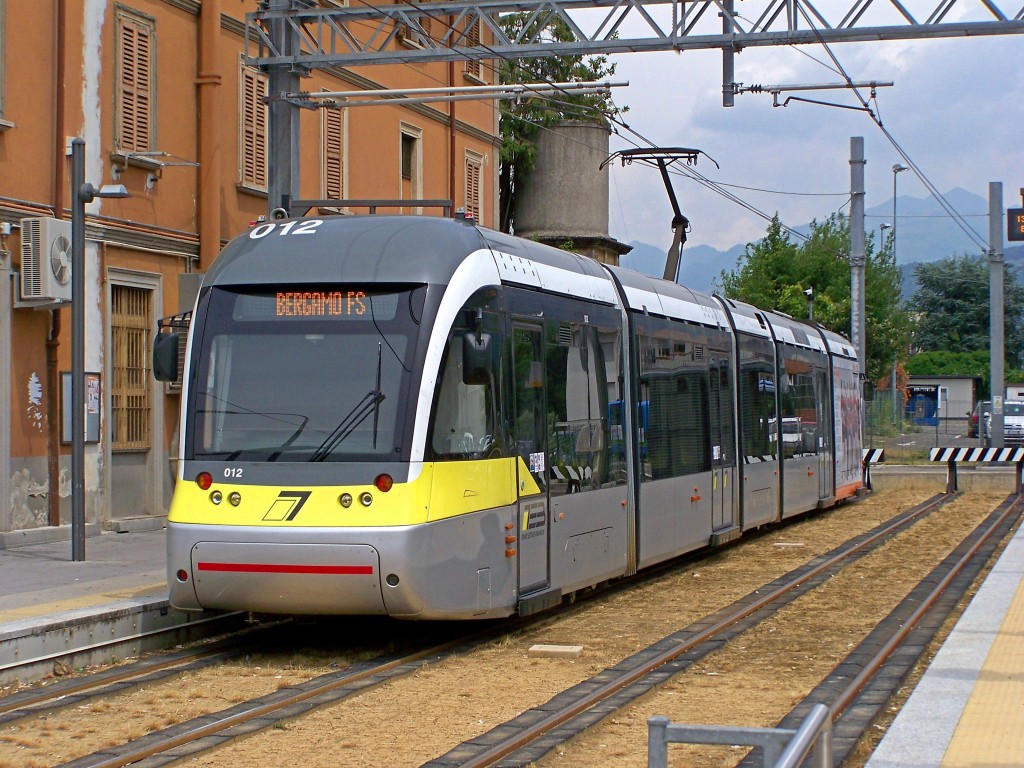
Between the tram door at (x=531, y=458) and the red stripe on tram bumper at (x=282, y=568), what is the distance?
5.62ft

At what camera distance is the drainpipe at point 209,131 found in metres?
20.2

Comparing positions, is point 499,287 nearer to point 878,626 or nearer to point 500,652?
point 500,652

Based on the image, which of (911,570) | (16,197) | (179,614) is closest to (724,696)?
(179,614)

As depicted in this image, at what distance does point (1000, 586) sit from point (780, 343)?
8.40m

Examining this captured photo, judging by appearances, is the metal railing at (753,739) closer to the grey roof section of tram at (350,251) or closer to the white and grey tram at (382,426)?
the white and grey tram at (382,426)

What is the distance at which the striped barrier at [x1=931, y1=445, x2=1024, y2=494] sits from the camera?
33.3m

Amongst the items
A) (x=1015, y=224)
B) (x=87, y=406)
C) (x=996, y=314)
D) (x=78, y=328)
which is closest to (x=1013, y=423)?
(x=996, y=314)

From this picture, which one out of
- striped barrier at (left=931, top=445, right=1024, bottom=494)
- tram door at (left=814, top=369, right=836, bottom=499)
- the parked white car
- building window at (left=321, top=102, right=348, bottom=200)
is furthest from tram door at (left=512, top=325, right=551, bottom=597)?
the parked white car

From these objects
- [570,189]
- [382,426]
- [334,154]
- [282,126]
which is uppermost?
[570,189]

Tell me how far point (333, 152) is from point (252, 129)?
2178mm

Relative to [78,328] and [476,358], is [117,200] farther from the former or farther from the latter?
[476,358]

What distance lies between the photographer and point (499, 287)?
1113cm

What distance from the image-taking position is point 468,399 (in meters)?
10.6

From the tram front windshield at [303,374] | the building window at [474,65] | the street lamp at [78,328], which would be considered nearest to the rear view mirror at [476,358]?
the tram front windshield at [303,374]
